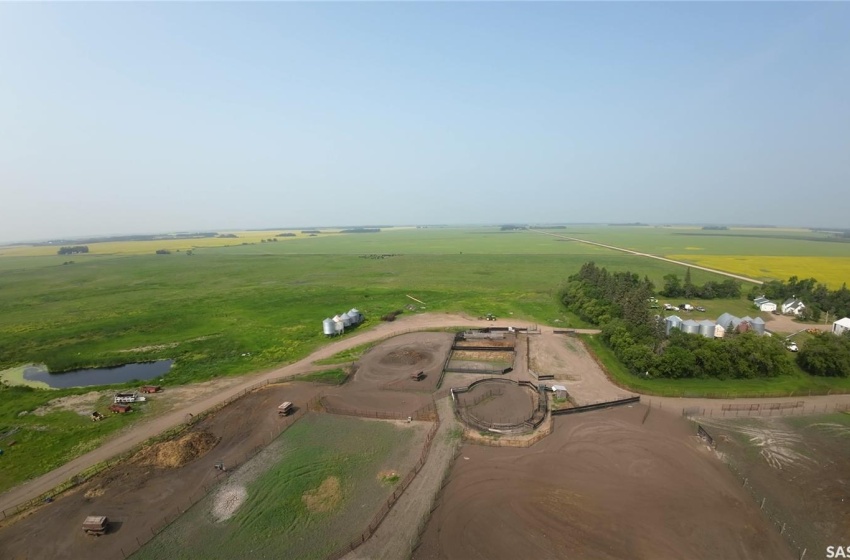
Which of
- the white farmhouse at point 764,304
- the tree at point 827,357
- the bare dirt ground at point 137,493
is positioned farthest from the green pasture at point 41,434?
the white farmhouse at point 764,304

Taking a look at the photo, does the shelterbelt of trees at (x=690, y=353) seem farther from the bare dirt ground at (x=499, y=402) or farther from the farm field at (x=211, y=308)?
the bare dirt ground at (x=499, y=402)

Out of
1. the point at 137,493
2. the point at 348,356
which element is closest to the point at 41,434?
the point at 137,493

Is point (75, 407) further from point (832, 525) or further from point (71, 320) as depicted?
point (832, 525)

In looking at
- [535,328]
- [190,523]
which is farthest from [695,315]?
[190,523]

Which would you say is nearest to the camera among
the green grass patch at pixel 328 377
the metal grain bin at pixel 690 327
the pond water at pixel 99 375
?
the green grass patch at pixel 328 377

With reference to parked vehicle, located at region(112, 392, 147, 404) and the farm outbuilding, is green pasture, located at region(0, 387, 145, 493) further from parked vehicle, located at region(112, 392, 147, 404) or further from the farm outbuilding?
the farm outbuilding

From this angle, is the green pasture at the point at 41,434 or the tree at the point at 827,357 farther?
the tree at the point at 827,357

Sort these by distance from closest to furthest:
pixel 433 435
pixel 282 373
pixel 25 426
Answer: pixel 433 435
pixel 25 426
pixel 282 373
